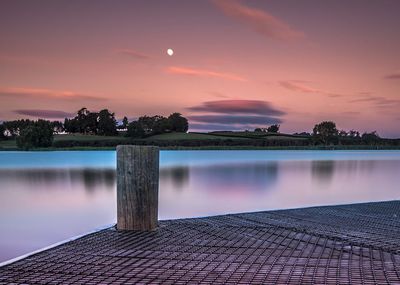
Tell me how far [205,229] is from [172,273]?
2.64 metres

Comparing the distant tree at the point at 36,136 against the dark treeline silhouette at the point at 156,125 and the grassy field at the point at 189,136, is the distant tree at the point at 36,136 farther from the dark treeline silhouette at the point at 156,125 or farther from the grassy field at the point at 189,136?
the grassy field at the point at 189,136

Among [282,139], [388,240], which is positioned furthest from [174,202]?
[282,139]

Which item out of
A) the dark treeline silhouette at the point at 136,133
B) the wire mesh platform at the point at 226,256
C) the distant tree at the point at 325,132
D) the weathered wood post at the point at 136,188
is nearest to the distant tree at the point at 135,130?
the dark treeline silhouette at the point at 136,133

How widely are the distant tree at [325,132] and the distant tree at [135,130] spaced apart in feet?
145

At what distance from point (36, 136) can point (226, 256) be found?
8711 centimetres

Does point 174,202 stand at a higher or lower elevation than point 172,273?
lower

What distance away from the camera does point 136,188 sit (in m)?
6.97

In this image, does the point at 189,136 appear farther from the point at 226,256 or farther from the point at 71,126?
the point at 226,256

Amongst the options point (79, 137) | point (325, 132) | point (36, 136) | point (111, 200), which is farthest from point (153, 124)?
point (111, 200)

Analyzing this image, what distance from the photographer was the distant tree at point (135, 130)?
89688 mm

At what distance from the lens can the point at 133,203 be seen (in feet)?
22.9

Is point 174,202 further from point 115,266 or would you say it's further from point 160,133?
point 160,133

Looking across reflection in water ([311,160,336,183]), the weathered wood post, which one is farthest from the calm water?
the weathered wood post

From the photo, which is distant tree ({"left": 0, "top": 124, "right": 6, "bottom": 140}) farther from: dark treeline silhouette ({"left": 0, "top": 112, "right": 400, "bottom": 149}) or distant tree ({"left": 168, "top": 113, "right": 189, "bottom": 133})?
distant tree ({"left": 168, "top": 113, "right": 189, "bottom": 133})
